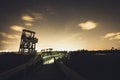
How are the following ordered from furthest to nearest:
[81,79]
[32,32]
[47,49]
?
[47,49]
[32,32]
[81,79]

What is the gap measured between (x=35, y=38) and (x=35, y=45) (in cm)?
283

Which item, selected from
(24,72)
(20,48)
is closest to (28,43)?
(20,48)

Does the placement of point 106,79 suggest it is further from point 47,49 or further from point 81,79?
point 47,49

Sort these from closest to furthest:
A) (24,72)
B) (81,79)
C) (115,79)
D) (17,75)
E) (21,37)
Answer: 1. (81,79)
2. (115,79)
3. (17,75)
4. (24,72)
5. (21,37)

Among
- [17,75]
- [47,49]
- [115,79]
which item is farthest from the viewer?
[47,49]

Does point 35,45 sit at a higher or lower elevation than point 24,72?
higher

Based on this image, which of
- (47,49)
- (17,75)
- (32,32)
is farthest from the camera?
(47,49)

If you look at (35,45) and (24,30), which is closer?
(24,30)

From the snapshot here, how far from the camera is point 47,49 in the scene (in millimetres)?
76188

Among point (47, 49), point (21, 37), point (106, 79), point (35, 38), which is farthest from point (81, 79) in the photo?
point (47, 49)

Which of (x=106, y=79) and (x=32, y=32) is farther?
(x=32, y=32)

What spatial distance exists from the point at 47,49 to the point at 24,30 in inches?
1044

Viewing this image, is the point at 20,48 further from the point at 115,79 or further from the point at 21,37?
the point at 115,79

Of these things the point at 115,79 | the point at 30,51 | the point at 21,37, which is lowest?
the point at 115,79
